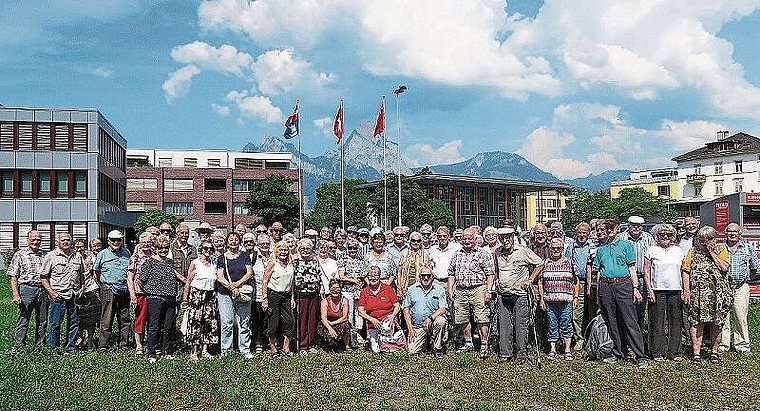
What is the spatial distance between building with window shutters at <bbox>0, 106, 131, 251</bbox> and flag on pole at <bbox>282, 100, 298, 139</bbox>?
1120cm

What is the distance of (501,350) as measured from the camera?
9961mm

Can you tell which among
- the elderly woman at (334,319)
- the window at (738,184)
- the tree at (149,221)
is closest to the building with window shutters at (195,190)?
the tree at (149,221)

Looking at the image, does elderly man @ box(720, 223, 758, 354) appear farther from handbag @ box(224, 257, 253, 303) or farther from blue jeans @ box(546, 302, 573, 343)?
handbag @ box(224, 257, 253, 303)

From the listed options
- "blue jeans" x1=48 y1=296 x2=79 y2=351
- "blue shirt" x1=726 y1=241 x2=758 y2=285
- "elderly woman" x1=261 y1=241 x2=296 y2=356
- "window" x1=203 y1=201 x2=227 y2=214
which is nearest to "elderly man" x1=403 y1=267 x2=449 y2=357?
"elderly woman" x1=261 y1=241 x2=296 y2=356

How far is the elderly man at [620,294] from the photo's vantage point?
967 centimetres

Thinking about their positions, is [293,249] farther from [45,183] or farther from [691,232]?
[45,183]

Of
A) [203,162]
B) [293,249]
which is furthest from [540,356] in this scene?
[203,162]

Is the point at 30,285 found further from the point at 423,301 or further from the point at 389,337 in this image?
the point at 423,301

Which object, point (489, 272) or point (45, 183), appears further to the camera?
point (45, 183)

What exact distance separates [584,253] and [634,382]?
8.04 feet

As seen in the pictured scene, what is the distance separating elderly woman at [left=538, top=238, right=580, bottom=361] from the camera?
389 inches

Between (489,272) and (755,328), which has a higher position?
(489,272)

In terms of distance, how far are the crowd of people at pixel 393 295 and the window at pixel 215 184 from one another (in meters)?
75.0

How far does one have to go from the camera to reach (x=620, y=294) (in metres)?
9.70
